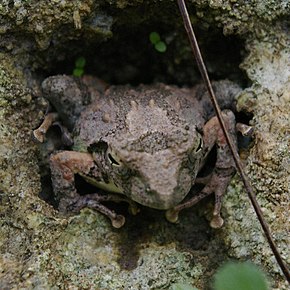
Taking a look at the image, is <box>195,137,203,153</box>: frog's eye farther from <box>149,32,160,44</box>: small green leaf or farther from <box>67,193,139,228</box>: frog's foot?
<box>149,32,160,44</box>: small green leaf

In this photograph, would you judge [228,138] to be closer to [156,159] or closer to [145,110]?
[156,159]

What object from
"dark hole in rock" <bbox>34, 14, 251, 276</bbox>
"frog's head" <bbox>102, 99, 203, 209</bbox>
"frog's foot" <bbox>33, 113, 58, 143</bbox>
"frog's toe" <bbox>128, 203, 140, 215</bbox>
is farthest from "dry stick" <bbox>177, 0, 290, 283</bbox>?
"frog's foot" <bbox>33, 113, 58, 143</bbox>

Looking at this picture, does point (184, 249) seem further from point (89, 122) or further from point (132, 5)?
point (132, 5)

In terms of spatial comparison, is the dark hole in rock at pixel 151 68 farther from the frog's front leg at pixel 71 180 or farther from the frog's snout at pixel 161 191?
the frog's snout at pixel 161 191

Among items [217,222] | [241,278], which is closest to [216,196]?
[217,222]

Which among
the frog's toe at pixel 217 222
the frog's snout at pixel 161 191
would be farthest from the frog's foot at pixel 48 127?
the frog's toe at pixel 217 222

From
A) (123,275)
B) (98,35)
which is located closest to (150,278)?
(123,275)

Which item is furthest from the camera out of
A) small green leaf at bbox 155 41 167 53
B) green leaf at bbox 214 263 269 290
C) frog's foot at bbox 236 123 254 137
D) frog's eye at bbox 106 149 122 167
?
small green leaf at bbox 155 41 167 53
